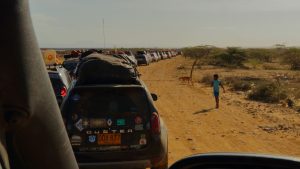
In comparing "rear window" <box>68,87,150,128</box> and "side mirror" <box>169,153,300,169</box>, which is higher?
"side mirror" <box>169,153,300,169</box>

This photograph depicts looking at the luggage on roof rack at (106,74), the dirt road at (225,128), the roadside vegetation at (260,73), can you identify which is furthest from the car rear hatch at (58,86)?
the roadside vegetation at (260,73)

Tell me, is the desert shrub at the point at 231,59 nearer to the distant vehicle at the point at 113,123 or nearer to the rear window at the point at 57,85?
the rear window at the point at 57,85

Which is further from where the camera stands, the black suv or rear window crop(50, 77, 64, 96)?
rear window crop(50, 77, 64, 96)

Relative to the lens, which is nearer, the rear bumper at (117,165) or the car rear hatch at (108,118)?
the rear bumper at (117,165)

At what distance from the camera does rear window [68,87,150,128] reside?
26.3ft

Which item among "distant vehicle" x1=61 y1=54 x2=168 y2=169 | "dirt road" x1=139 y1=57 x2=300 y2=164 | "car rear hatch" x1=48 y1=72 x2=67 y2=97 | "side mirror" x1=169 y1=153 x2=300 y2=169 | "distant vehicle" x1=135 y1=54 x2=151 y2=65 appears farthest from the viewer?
"distant vehicle" x1=135 y1=54 x2=151 y2=65

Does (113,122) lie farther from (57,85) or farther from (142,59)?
(142,59)

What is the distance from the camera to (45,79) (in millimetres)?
2240

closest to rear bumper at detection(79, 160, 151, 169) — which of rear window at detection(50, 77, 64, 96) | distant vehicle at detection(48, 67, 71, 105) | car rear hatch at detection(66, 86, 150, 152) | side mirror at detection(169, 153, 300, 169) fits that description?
car rear hatch at detection(66, 86, 150, 152)

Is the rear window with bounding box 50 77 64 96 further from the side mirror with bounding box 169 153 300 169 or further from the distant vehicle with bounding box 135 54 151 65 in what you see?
the distant vehicle with bounding box 135 54 151 65

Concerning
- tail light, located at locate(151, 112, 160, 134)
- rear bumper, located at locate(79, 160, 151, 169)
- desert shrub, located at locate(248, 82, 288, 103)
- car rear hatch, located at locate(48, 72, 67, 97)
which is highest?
tail light, located at locate(151, 112, 160, 134)

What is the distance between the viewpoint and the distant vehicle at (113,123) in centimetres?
799

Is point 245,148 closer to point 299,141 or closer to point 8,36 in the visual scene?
point 299,141

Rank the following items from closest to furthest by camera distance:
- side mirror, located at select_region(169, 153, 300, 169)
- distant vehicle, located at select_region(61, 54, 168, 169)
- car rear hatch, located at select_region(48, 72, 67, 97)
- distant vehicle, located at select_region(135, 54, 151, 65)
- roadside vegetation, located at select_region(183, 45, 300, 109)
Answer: side mirror, located at select_region(169, 153, 300, 169) < distant vehicle, located at select_region(61, 54, 168, 169) < car rear hatch, located at select_region(48, 72, 67, 97) < roadside vegetation, located at select_region(183, 45, 300, 109) < distant vehicle, located at select_region(135, 54, 151, 65)
